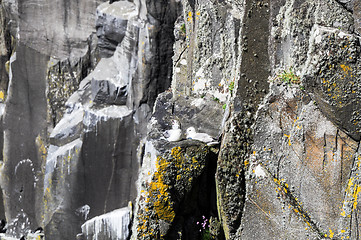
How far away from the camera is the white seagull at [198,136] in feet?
17.0

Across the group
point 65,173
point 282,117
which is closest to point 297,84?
point 282,117

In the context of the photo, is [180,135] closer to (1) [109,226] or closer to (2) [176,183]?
(2) [176,183]

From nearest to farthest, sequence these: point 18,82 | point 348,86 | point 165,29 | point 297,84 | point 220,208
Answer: point 348,86
point 297,84
point 220,208
point 165,29
point 18,82

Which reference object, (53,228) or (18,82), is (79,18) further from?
(53,228)

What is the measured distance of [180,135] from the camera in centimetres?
531

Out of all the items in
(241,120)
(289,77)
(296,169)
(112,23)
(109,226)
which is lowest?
(109,226)

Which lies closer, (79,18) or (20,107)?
(79,18)

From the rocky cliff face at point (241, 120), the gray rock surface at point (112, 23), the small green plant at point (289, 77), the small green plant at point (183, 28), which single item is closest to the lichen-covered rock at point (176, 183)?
the rocky cliff face at point (241, 120)

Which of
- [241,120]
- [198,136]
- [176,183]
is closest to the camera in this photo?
[241,120]

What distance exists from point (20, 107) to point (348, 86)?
30.4 feet

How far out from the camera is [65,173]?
973cm

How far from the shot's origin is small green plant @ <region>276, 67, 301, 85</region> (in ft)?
14.0

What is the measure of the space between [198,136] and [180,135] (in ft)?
0.74

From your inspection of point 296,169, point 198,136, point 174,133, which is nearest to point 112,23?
point 174,133
